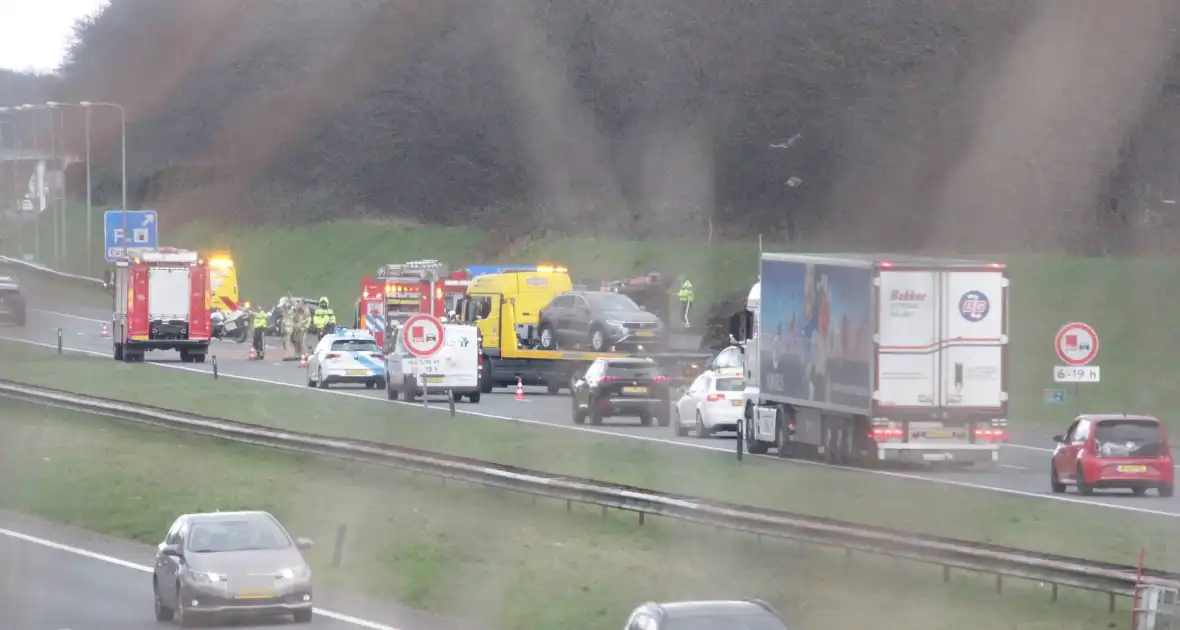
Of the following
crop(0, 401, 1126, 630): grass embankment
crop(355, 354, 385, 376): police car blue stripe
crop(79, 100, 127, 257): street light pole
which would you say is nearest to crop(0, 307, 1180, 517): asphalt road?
crop(355, 354, 385, 376): police car blue stripe

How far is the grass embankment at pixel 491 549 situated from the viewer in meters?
19.0

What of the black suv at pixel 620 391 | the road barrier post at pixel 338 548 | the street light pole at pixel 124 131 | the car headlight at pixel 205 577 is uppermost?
the street light pole at pixel 124 131

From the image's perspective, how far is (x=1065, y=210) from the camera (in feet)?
190

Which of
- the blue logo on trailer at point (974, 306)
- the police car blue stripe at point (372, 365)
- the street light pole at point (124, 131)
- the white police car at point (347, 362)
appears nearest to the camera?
the street light pole at point (124, 131)

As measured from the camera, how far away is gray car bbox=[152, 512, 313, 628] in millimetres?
18516

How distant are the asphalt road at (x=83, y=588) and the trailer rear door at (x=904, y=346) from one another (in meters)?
12.4

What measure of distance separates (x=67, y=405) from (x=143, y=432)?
390 centimetres

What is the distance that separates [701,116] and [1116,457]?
47588mm

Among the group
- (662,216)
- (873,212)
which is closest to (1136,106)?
(873,212)

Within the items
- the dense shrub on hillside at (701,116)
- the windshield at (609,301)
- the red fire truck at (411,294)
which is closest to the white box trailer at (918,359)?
the dense shrub on hillside at (701,116)

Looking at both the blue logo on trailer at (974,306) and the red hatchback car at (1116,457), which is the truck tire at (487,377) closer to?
the blue logo on trailer at (974,306)

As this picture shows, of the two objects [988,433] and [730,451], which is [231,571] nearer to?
[988,433]

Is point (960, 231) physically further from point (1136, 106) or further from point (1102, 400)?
point (1102, 400)

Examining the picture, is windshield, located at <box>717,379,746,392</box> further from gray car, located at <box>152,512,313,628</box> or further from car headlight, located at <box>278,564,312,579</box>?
car headlight, located at <box>278,564,312,579</box>
